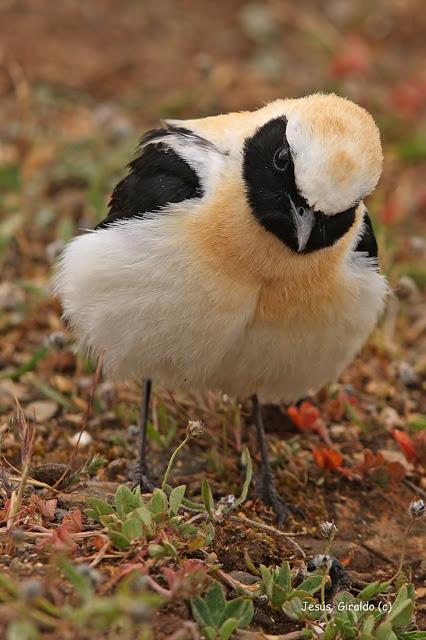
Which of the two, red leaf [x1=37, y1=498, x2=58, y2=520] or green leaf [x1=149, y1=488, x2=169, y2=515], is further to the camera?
red leaf [x1=37, y1=498, x2=58, y2=520]

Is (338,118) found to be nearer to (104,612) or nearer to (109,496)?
(109,496)

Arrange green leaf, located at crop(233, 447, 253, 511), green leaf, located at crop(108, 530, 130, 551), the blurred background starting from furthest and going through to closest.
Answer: the blurred background
green leaf, located at crop(233, 447, 253, 511)
green leaf, located at crop(108, 530, 130, 551)

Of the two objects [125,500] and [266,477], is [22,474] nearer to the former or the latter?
[125,500]

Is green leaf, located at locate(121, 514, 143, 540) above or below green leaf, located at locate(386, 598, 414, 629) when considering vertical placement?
above

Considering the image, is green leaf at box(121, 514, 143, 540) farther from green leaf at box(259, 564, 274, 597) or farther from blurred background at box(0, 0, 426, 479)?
blurred background at box(0, 0, 426, 479)

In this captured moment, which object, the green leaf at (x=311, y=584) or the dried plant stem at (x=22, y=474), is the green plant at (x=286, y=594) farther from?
the dried plant stem at (x=22, y=474)

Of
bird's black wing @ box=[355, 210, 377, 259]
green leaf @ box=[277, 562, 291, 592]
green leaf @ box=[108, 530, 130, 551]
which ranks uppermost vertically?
bird's black wing @ box=[355, 210, 377, 259]

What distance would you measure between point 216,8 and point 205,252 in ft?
20.2

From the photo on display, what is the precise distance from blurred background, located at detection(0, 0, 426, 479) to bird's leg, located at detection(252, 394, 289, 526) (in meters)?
0.46

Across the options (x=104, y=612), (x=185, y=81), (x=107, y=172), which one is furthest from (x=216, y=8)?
(x=104, y=612)

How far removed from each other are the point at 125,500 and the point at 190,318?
2.77ft

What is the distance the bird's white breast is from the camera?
4.14 metres

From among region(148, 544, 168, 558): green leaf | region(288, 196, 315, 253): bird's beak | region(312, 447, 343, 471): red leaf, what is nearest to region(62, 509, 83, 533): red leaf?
region(148, 544, 168, 558): green leaf

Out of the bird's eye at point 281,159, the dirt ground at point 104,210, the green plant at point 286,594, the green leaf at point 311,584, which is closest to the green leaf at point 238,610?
the dirt ground at point 104,210
